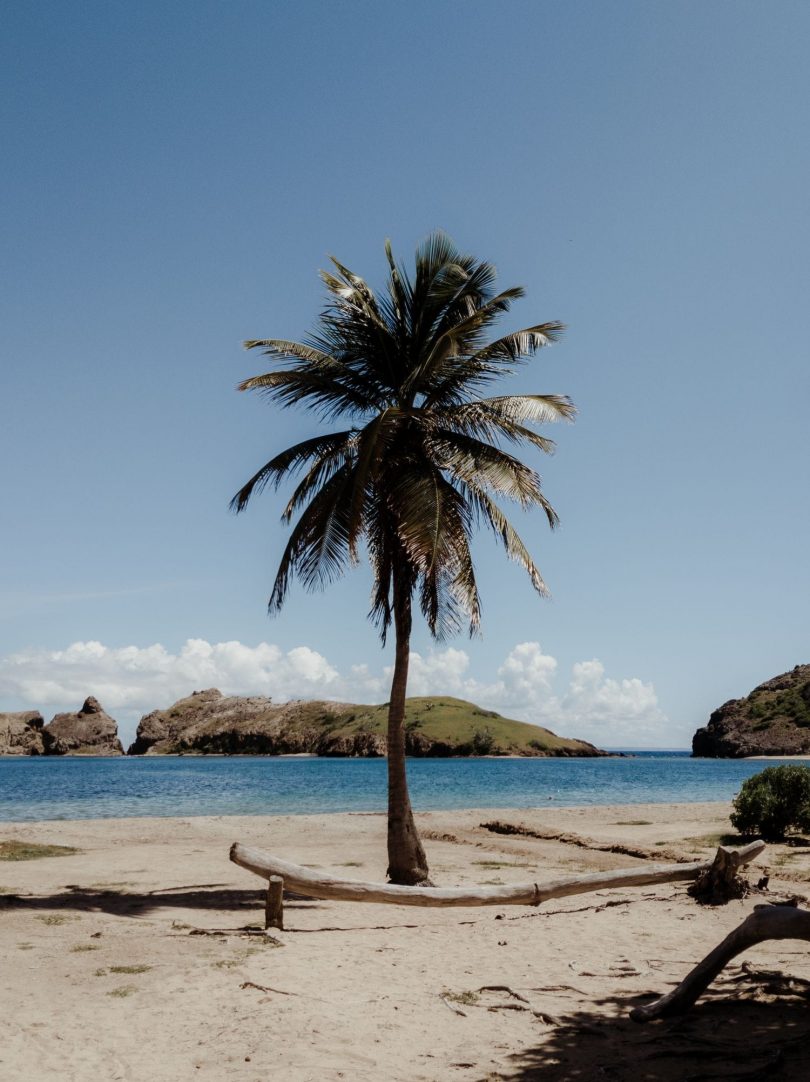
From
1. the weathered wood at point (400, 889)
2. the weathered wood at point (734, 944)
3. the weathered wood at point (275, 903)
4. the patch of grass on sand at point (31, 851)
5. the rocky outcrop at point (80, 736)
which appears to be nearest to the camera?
the weathered wood at point (734, 944)

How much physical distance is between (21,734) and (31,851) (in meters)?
179

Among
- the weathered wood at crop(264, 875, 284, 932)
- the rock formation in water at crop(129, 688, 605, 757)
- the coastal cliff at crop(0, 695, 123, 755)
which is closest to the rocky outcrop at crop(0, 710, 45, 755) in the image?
the coastal cliff at crop(0, 695, 123, 755)

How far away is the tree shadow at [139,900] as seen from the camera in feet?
44.9

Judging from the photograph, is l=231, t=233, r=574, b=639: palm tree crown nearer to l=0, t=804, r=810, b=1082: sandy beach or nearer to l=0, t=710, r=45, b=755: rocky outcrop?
l=0, t=804, r=810, b=1082: sandy beach

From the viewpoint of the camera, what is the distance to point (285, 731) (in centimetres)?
17588

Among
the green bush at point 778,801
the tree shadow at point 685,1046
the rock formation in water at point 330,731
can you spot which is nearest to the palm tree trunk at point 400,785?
the tree shadow at point 685,1046

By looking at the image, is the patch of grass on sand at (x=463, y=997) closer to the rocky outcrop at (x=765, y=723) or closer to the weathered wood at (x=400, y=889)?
the weathered wood at (x=400, y=889)

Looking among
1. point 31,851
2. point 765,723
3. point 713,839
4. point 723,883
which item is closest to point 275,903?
point 723,883

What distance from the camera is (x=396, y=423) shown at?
15.7 meters

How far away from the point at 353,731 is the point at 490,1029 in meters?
157

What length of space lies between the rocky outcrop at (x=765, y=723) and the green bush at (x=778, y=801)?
139 m

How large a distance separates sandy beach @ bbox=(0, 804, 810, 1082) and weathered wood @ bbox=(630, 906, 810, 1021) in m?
0.20

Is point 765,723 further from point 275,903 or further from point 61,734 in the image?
point 275,903

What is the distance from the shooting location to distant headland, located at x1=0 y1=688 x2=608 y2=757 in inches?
6220
